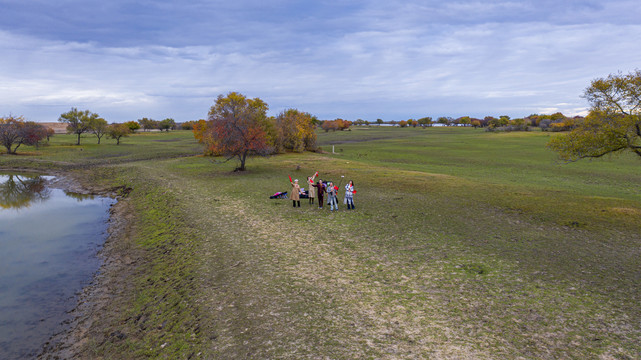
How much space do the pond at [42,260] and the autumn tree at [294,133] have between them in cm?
3762

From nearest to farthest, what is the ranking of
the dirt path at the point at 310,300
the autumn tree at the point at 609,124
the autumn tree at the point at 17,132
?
the dirt path at the point at 310,300 → the autumn tree at the point at 609,124 → the autumn tree at the point at 17,132

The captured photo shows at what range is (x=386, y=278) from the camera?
12.5 meters

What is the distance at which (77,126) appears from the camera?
8669cm

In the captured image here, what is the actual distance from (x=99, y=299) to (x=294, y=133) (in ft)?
179

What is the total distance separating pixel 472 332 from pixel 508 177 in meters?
32.7

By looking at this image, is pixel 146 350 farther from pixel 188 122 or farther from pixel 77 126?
pixel 188 122

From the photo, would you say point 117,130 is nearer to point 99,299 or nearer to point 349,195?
point 349,195

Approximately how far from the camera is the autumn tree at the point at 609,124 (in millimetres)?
20188

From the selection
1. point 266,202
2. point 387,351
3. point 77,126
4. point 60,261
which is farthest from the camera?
point 77,126

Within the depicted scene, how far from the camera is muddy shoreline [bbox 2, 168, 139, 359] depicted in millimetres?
10156

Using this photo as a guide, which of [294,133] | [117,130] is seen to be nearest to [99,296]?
[294,133]

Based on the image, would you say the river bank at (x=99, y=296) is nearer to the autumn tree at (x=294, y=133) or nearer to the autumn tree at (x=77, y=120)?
the autumn tree at (x=294, y=133)

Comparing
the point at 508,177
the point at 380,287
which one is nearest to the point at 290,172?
the point at 508,177

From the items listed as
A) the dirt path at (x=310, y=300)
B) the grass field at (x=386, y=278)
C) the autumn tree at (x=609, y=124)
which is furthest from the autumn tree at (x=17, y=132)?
the autumn tree at (x=609, y=124)
